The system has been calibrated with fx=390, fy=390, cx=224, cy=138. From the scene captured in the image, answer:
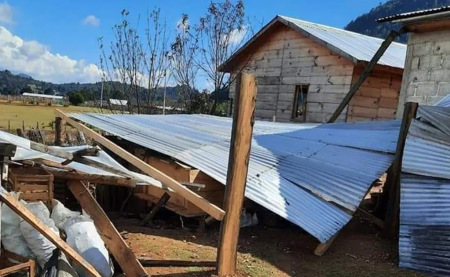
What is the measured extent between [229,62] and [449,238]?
38.6ft

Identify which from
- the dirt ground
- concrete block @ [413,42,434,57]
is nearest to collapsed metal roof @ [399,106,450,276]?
the dirt ground

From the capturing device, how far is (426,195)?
483cm

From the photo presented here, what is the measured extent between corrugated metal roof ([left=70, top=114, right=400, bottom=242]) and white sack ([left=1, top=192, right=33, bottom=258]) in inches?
91.2

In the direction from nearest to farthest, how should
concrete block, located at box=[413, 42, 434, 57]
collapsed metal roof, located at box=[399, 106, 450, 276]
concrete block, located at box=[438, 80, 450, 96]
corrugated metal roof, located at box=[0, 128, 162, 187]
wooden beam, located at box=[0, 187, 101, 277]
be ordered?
wooden beam, located at box=[0, 187, 101, 277], corrugated metal roof, located at box=[0, 128, 162, 187], collapsed metal roof, located at box=[399, 106, 450, 276], concrete block, located at box=[438, 80, 450, 96], concrete block, located at box=[413, 42, 434, 57]

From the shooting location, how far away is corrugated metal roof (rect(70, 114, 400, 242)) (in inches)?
198

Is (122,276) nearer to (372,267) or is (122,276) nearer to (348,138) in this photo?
(372,267)

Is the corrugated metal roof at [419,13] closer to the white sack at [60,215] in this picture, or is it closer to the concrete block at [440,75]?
the concrete block at [440,75]

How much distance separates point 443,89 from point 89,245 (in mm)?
7216

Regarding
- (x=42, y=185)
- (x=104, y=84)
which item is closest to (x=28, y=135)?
(x=104, y=84)

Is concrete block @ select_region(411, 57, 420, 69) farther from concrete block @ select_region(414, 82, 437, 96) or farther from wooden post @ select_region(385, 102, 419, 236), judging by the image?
wooden post @ select_region(385, 102, 419, 236)

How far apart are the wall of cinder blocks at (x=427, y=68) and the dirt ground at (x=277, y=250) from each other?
350 cm

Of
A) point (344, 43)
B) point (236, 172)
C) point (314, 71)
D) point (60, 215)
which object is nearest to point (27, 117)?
point (314, 71)

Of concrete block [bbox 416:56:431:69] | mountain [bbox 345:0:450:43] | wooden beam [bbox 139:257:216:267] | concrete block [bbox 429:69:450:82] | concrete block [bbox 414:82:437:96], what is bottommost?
wooden beam [bbox 139:257:216:267]

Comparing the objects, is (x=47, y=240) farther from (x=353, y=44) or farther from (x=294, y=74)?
(x=353, y=44)
